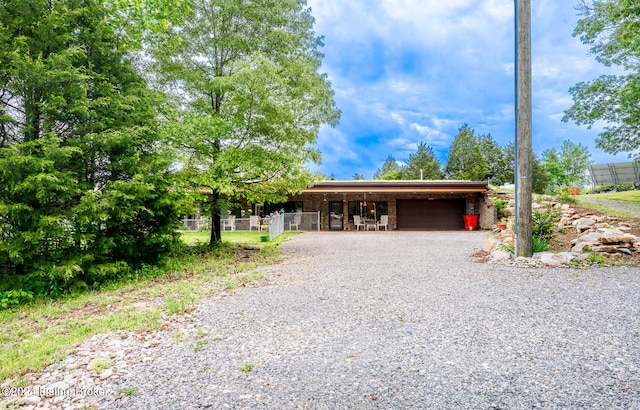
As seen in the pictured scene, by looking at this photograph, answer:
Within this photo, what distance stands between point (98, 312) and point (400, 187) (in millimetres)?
15747

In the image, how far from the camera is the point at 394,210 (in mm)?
20234

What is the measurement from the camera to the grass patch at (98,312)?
10.1 feet

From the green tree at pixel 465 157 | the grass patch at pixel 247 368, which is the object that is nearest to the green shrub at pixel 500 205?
the grass patch at pixel 247 368

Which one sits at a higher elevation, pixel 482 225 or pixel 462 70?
pixel 462 70

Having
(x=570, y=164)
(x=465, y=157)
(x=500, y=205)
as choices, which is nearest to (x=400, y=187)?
(x=500, y=205)

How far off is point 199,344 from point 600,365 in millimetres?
3432

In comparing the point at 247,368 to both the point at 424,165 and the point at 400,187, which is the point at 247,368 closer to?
the point at 400,187

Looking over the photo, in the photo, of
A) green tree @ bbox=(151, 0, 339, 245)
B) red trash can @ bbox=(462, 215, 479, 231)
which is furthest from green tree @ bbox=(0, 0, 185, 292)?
red trash can @ bbox=(462, 215, 479, 231)

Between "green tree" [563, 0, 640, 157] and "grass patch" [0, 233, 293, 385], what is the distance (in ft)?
47.7

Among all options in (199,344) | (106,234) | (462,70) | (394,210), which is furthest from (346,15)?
(462,70)

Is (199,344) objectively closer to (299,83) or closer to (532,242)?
(532,242)

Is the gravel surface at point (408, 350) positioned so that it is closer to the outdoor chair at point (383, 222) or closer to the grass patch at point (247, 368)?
the grass patch at point (247, 368)

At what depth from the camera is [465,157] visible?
1634 inches

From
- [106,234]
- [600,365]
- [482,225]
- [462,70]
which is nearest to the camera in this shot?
[600,365]
